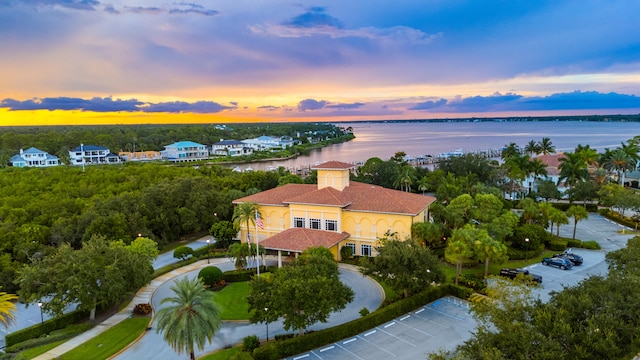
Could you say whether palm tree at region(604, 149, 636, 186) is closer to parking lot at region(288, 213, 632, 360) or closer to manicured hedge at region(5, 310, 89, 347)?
parking lot at region(288, 213, 632, 360)

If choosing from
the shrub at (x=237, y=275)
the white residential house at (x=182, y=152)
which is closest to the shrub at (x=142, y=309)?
the shrub at (x=237, y=275)

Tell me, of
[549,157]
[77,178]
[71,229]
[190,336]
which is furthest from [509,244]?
[77,178]

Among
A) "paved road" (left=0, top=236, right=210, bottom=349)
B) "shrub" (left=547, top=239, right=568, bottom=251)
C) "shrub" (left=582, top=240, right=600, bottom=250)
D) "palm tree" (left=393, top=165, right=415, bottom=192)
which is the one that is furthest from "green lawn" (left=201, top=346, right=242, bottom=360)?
"palm tree" (left=393, top=165, right=415, bottom=192)

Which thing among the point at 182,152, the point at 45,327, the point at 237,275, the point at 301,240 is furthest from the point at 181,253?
the point at 182,152

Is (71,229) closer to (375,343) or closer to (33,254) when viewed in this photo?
(33,254)

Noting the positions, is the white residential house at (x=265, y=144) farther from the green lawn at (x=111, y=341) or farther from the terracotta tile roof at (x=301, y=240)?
the green lawn at (x=111, y=341)

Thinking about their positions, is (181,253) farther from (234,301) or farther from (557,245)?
(557,245)
